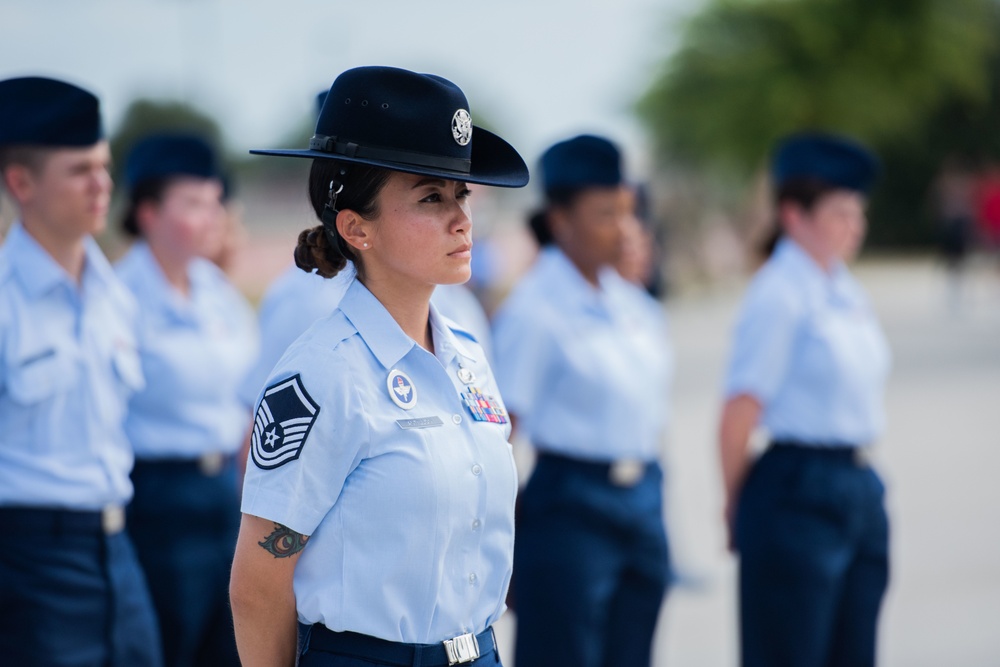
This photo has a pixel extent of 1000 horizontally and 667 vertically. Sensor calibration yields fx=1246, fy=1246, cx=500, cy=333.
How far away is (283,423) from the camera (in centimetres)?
212

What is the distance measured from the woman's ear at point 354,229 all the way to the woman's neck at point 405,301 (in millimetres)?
84

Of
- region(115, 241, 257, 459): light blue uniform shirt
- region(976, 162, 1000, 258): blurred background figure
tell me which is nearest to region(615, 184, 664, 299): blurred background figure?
region(115, 241, 257, 459): light blue uniform shirt

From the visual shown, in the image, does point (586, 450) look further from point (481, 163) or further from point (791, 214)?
point (481, 163)

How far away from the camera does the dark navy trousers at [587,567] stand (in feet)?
12.7

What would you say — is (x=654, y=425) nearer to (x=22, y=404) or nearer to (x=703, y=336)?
(x=22, y=404)

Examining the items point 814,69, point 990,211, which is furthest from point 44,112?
point 814,69

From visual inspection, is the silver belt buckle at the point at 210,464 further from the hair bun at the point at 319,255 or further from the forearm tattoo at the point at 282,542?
the forearm tattoo at the point at 282,542

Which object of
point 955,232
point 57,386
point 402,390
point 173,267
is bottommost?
point 57,386

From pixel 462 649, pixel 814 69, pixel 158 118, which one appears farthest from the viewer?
pixel 814 69

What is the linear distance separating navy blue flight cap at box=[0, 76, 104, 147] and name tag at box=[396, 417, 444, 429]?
5.41 ft

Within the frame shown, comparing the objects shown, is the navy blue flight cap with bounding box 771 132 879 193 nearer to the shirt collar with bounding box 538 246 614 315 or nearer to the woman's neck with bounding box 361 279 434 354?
the shirt collar with bounding box 538 246 614 315

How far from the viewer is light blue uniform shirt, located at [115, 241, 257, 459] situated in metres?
4.21

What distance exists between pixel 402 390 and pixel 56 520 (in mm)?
1356

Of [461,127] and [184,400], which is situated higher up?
[461,127]
